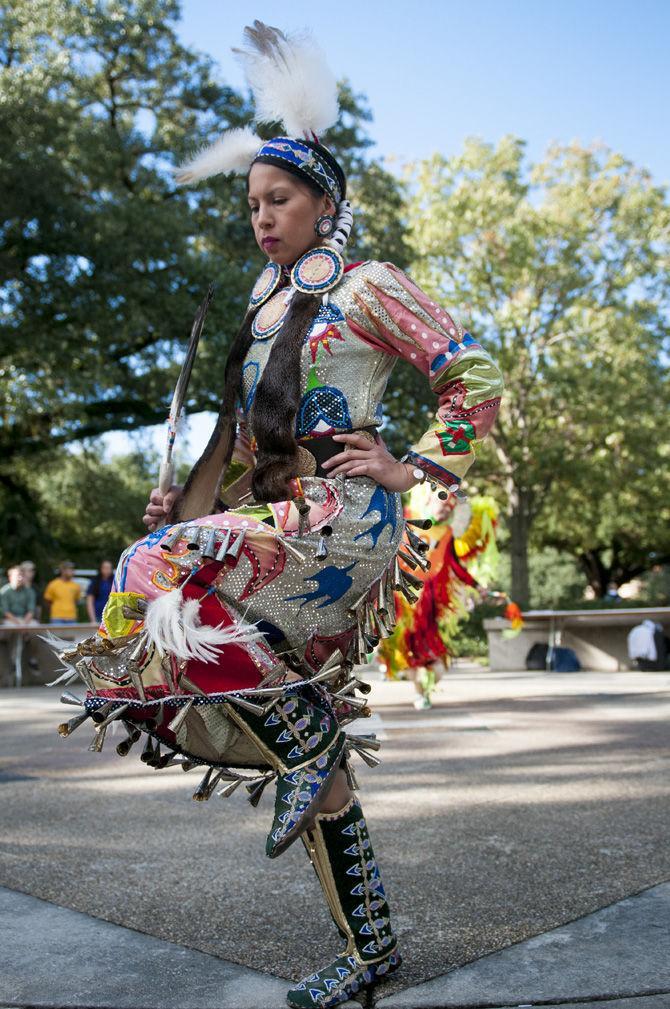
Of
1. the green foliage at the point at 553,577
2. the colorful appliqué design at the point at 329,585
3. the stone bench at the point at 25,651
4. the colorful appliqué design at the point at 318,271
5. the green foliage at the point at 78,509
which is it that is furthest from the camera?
the green foliage at the point at 553,577

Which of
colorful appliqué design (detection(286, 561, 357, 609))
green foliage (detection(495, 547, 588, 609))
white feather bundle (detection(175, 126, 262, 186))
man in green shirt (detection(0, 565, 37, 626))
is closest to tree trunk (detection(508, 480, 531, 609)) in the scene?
green foliage (detection(495, 547, 588, 609))

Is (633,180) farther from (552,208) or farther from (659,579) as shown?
(659,579)

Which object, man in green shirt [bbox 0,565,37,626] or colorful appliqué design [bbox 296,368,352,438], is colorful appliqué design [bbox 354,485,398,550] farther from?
man in green shirt [bbox 0,565,37,626]

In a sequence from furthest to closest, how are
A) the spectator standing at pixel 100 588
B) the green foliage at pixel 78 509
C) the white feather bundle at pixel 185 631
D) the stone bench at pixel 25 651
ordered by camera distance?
1. the green foliage at pixel 78 509
2. the spectator standing at pixel 100 588
3. the stone bench at pixel 25 651
4. the white feather bundle at pixel 185 631

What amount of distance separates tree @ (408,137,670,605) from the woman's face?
21.9 metres

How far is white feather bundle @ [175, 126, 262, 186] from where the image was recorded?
2.65 m

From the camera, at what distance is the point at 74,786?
15.8 feet

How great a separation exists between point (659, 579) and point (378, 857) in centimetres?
4158

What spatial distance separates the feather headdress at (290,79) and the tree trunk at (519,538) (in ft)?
Result: 70.7

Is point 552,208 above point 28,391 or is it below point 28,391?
above

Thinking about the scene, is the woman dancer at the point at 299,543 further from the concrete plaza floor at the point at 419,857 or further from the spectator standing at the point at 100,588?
the spectator standing at the point at 100,588

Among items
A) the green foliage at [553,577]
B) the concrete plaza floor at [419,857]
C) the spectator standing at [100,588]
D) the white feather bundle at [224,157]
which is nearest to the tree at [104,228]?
the spectator standing at [100,588]

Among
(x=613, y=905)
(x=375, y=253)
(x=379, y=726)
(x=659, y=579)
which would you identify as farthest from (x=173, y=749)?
(x=659, y=579)

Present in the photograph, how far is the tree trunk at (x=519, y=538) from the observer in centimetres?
2401
